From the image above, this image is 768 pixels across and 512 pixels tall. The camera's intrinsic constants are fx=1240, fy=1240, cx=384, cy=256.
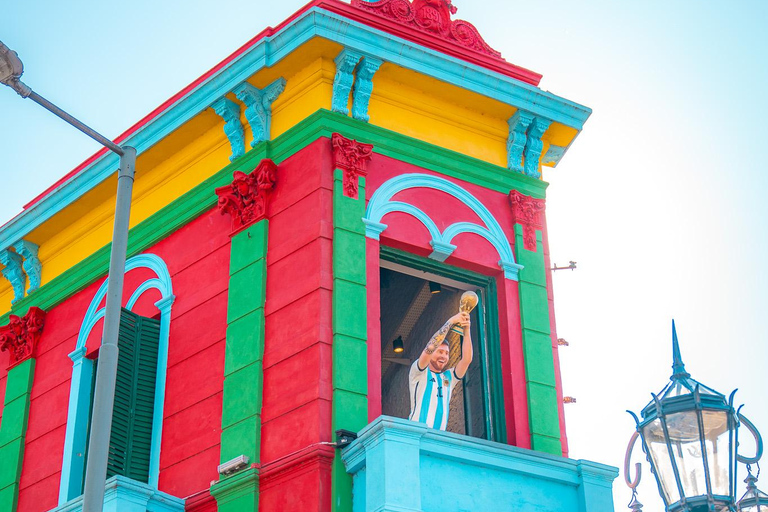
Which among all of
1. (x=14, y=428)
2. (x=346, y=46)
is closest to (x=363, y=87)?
(x=346, y=46)

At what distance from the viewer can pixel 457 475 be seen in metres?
11.7

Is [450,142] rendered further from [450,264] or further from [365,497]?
[365,497]

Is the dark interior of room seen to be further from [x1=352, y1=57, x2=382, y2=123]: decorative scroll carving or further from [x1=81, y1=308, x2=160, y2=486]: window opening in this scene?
[x1=81, y1=308, x2=160, y2=486]: window opening

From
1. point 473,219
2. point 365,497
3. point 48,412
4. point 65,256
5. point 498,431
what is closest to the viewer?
point 365,497

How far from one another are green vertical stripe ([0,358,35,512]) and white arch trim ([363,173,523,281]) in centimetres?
566

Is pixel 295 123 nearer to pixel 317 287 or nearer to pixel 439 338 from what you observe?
pixel 317 287

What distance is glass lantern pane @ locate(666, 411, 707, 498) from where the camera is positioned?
9391mm

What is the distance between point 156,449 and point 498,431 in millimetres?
3831

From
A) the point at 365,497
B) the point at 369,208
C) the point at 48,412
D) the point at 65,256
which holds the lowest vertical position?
the point at 365,497

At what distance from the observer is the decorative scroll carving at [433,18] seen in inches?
583

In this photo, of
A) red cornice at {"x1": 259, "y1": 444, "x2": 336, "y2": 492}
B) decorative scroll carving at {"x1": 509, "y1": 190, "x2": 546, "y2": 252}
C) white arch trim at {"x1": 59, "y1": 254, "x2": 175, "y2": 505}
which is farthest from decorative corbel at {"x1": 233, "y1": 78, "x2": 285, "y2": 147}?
red cornice at {"x1": 259, "y1": 444, "x2": 336, "y2": 492}

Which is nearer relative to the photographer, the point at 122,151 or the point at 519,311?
the point at 122,151

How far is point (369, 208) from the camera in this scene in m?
13.7

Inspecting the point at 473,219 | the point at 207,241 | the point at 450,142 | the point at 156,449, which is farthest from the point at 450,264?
the point at 156,449
